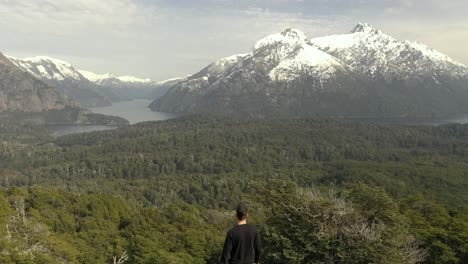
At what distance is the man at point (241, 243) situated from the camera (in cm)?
1669

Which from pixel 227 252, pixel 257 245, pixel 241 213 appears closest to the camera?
pixel 227 252

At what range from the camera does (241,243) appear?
16.7 m

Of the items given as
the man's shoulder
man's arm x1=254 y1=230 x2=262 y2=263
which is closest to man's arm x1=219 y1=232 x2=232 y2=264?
the man's shoulder

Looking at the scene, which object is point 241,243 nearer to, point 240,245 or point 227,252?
point 240,245

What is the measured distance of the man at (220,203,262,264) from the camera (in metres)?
16.7

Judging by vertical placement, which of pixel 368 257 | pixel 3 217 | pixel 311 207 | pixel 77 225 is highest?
pixel 311 207

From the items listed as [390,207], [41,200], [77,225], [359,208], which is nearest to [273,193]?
[359,208]

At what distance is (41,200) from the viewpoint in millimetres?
113500

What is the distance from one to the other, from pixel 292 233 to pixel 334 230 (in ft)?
17.1

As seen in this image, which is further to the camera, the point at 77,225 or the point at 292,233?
the point at 77,225

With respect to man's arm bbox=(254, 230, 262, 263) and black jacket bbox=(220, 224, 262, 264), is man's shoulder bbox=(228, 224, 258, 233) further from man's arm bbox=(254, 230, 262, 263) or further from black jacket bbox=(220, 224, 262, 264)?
man's arm bbox=(254, 230, 262, 263)

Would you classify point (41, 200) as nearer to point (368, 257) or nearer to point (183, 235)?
point (183, 235)

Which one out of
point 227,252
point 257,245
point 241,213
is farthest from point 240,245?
point 241,213

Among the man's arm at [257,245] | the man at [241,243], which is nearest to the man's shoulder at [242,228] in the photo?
the man at [241,243]
